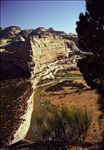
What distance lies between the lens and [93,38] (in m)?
25.8

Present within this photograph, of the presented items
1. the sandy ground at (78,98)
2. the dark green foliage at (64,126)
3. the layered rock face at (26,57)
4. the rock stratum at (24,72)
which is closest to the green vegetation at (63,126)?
the dark green foliage at (64,126)

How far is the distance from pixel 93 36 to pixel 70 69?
4770 centimetres

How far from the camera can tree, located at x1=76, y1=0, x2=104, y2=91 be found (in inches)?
1005

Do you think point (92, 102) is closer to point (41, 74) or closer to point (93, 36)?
point (93, 36)

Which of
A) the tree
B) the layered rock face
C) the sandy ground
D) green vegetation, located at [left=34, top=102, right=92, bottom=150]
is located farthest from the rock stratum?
the tree

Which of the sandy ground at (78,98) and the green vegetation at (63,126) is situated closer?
the green vegetation at (63,126)

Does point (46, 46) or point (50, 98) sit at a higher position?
point (46, 46)

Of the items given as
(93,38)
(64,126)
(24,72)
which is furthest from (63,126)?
(24,72)

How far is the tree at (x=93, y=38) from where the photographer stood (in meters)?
25.5

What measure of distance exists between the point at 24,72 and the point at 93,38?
121 feet

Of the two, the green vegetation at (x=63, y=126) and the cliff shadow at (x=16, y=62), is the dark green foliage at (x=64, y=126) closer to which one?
the green vegetation at (x=63, y=126)

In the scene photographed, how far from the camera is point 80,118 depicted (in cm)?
2242

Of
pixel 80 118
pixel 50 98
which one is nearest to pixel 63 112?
pixel 80 118

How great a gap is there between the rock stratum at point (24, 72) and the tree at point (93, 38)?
390 inches
